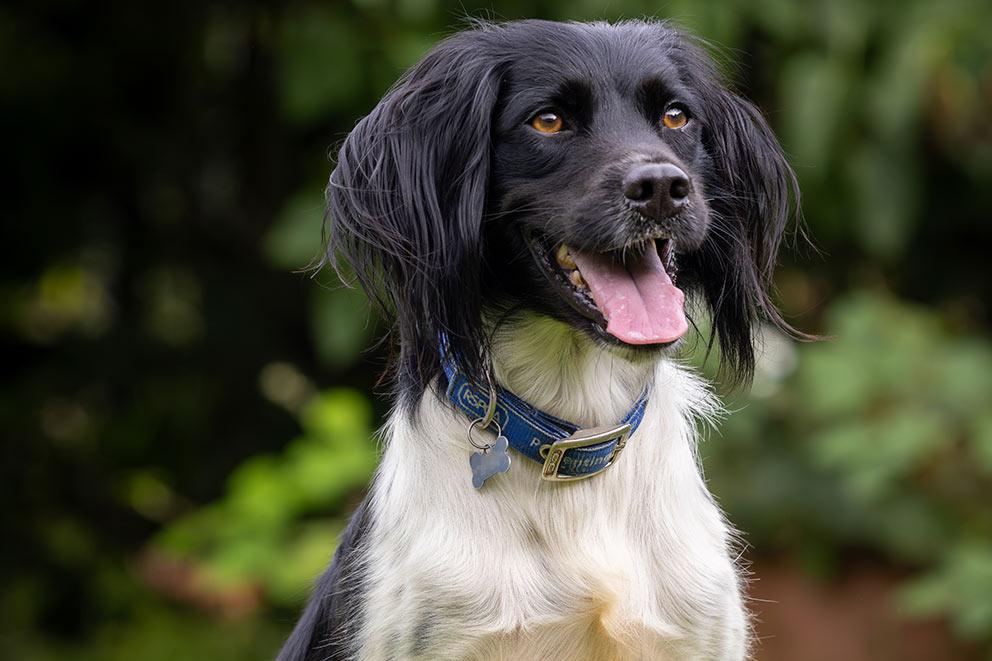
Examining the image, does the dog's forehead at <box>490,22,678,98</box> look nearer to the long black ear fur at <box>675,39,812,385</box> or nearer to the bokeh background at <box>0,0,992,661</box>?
the long black ear fur at <box>675,39,812,385</box>

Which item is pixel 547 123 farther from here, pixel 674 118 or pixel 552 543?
pixel 552 543

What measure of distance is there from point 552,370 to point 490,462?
0.37 metres

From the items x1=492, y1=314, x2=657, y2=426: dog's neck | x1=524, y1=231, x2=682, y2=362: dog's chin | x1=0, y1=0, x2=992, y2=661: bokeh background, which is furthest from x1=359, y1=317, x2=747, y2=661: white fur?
x1=0, y1=0, x2=992, y2=661: bokeh background

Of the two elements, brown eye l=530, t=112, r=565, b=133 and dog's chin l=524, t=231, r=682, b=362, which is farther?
brown eye l=530, t=112, r=565, b=133

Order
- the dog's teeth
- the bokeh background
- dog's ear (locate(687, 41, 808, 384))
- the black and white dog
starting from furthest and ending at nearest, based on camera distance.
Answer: the bokeh background < dog's ear (locate(687, 41, 808, 384)) < the dog's teeth < the black and white dog

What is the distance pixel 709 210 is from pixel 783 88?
12.5ft

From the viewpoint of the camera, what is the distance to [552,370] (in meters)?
3.72

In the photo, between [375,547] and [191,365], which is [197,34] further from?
[375,547]

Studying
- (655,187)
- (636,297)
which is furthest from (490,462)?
(655,187)

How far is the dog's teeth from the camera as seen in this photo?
3.56 meters

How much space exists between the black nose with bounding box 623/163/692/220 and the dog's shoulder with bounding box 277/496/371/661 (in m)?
1.14

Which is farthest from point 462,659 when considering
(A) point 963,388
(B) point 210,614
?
(B) point 210,614

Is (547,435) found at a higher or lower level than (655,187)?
lower

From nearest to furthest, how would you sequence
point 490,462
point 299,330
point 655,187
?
point 655,187 < point 490,462 < point 299,330
